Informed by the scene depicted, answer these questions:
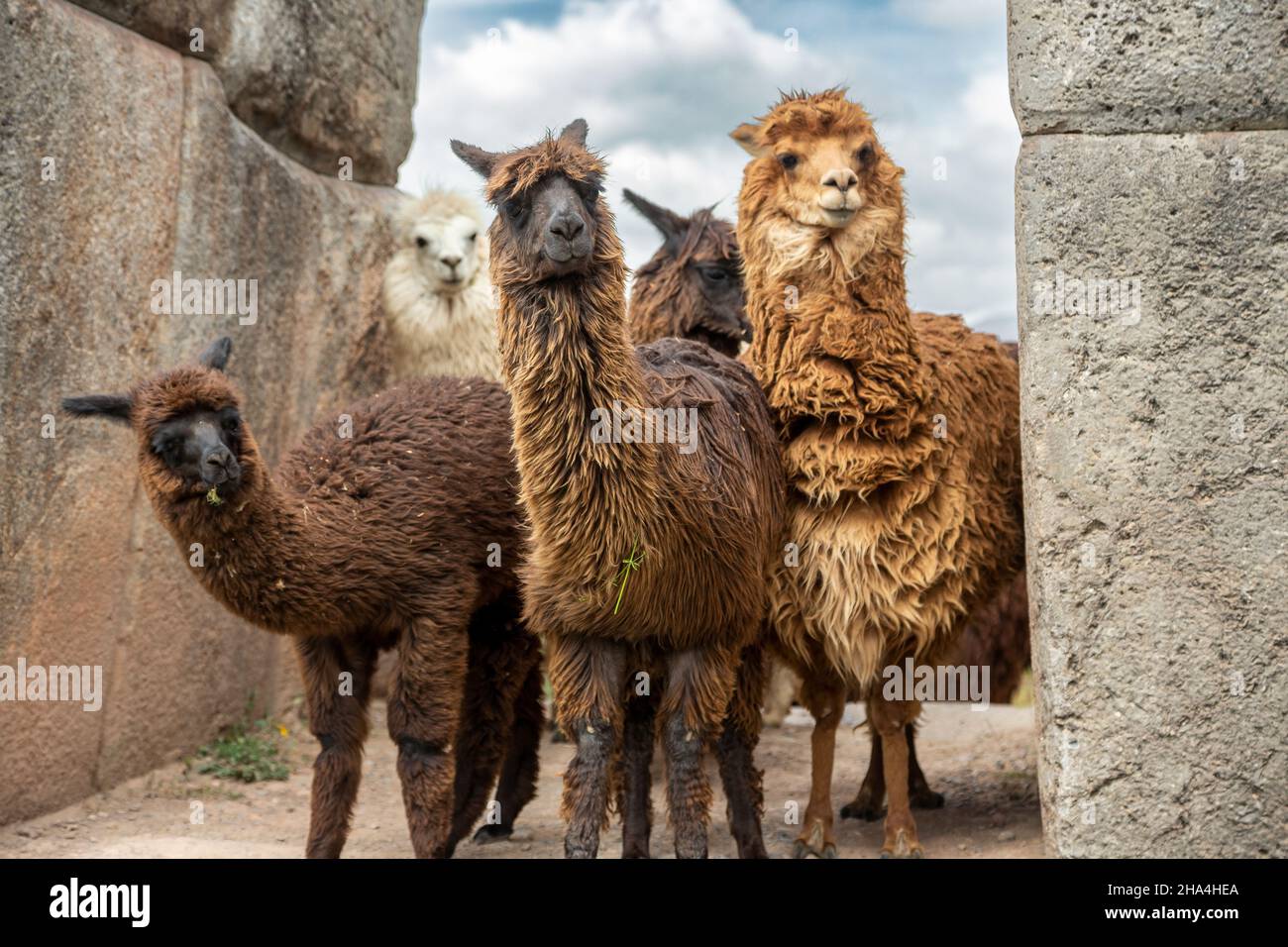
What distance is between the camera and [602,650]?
518 cm

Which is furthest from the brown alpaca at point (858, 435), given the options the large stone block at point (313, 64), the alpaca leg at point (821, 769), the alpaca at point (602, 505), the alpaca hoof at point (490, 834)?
the large stone block at point (313, 64)

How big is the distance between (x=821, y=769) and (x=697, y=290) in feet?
8.49

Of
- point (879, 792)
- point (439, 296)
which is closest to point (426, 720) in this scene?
point (879, 792)

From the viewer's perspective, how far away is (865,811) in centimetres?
700

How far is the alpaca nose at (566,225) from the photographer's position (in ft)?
15.5

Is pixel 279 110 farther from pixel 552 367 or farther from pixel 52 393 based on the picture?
pixel 552 367

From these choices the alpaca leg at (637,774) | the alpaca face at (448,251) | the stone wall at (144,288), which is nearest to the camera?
the alpaca leg at (637,774)

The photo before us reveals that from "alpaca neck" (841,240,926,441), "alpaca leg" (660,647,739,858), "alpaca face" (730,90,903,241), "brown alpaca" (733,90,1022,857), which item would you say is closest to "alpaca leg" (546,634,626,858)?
"alpaca leg" (660,647,739,858)

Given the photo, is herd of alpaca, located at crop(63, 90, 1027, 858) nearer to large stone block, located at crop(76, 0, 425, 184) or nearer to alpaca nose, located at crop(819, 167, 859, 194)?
alpaca nose, located at crop(819, 167, 859, 194)

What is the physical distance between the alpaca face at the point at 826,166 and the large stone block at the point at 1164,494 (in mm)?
1130

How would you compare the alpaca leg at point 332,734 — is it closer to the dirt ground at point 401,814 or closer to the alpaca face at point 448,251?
the dirt ground at point 401,814

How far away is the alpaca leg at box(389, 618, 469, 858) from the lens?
227 inches

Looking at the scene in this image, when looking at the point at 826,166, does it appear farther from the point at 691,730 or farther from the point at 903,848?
the point at 903,848

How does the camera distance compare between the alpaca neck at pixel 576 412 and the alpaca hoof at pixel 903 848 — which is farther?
the alpaca hoof at pixel 903 848
